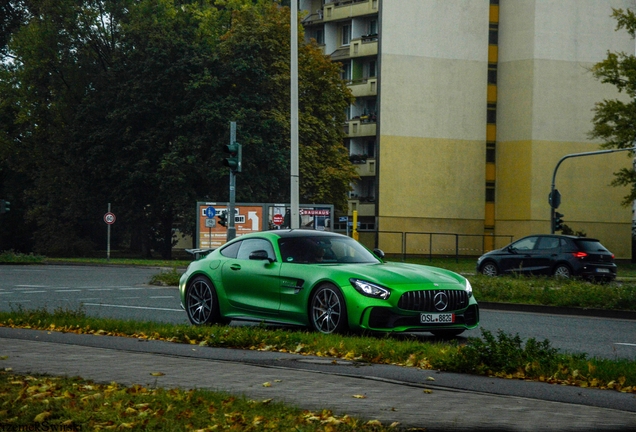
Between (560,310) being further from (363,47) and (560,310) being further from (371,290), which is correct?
(363,47)

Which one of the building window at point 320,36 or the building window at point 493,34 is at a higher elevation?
the building window at point 320,36

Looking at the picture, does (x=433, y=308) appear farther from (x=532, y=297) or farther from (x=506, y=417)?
(x=532, y=297)

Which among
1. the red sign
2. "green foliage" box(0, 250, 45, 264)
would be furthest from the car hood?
"green foliage" box(0, 250, 45, 264)

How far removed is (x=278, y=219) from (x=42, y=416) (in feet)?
135

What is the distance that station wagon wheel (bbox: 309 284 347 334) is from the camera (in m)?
13.6

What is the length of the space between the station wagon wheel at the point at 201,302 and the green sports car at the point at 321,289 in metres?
0.01

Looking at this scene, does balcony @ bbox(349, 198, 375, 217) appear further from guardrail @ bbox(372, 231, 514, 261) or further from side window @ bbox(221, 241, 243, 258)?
side window @ bbox(221, 241, 243, 258)

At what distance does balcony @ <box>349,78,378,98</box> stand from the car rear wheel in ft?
136

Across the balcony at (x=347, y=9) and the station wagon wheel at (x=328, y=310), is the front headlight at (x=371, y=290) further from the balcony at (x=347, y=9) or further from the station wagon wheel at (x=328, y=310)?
the balcony at (x=347, y=9)

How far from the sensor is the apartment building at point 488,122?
67.6 meters

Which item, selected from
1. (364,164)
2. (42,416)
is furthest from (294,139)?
(364,164)

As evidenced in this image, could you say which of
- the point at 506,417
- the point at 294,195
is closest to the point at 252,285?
the point at 506,417

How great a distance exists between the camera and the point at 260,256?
1481 cm

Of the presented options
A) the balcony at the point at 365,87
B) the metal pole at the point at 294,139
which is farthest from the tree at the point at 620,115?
the metal pole at the point at 294,139
